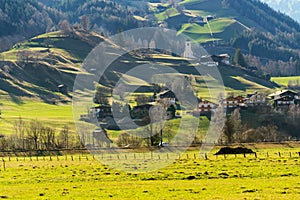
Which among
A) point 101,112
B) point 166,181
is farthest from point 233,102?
point 166,181

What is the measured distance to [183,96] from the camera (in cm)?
16838

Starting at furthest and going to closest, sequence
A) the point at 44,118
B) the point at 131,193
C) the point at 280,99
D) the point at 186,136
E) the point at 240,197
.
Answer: the point at 280,99 → the point at 44,118 → the point at 186,136 → the point at 131,193 → the point at 240,197

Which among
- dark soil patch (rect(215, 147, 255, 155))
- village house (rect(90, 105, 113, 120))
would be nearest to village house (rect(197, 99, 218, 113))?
village house (rect(90, 105, 113, 120))

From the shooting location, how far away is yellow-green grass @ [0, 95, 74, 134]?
431ft

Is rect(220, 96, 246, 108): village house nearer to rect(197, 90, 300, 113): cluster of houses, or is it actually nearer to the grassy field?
rect(197, 90, 300, 113): cluster of houses

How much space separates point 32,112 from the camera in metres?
154

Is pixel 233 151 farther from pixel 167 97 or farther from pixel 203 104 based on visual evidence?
pixel 167 97

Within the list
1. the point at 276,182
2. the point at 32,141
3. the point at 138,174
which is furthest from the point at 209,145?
the point at 276,182

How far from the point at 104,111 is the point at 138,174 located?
101713mm

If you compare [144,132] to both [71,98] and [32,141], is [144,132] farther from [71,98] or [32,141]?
[71,98]

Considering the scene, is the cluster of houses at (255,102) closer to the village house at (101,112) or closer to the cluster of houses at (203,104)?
the cluster of houses at (203,104)

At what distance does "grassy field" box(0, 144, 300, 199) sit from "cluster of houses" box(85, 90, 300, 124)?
79782 mm

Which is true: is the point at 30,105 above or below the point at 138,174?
above

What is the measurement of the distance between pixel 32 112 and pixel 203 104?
1763 inches
